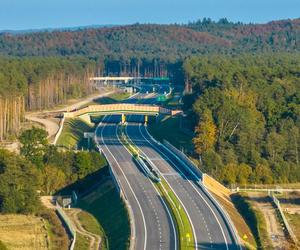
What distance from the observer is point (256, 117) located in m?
102

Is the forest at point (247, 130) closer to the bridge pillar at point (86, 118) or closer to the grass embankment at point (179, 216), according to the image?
the grass embankment at point (179, 216)

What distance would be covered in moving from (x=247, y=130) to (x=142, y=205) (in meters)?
28.4

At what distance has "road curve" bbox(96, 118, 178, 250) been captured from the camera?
203ft

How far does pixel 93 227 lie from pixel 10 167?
13020 mm

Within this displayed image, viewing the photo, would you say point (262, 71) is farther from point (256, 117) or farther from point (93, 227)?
point (93, 227)

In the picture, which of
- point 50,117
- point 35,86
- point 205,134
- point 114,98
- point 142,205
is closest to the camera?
point 142,205

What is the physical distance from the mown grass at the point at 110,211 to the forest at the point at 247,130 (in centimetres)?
1408

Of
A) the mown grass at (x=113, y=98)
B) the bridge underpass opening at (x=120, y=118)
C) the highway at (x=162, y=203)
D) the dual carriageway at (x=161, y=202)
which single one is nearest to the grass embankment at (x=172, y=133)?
the dual carriageway at (x=161, y=202)

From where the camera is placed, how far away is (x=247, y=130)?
9688 centimetres

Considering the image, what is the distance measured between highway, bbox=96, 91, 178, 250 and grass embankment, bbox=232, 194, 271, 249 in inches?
323

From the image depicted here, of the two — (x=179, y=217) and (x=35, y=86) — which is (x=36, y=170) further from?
(x=35, y=86)

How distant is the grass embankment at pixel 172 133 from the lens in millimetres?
103938

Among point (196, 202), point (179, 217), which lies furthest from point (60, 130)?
point (179, 217)

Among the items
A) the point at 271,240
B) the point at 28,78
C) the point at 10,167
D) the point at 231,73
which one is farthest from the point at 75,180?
the point at 28,78
